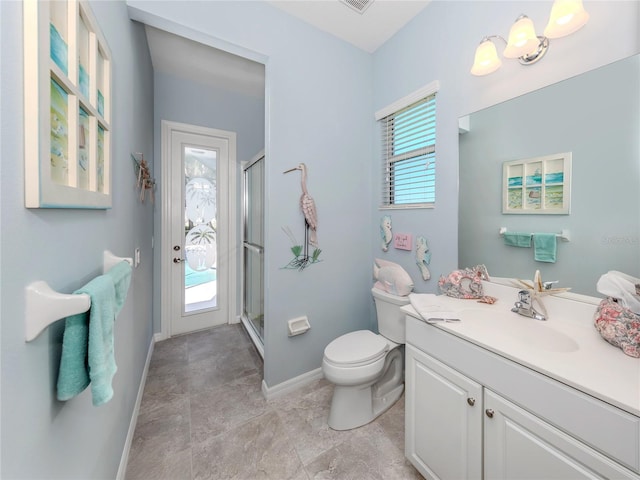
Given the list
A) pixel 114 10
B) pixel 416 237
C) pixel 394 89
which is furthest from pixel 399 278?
pixel 114 10

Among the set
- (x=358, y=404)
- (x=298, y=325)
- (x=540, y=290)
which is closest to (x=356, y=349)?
(x=358, y=404)

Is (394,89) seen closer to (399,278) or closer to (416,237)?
(416,237)

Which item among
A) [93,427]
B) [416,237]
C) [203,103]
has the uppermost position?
[203,103]

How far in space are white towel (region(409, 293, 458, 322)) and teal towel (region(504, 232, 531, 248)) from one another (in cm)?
48

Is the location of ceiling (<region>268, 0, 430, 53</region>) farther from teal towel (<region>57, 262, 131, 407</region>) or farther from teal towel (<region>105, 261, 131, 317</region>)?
teal towel (<region>57, 262, 131, 407</region>)

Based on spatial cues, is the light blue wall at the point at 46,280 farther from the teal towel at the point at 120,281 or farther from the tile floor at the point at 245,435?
the tile floor at the point at 245,435

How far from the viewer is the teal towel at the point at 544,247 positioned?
1209 mm

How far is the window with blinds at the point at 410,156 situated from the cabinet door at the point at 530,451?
4.09ft

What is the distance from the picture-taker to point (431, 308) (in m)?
1.25

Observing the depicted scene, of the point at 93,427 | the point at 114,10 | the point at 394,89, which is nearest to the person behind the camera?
the point at 93,427

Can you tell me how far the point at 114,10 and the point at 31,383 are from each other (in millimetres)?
1547

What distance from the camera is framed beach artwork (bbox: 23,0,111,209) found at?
0.51m

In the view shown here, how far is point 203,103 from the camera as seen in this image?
280cm

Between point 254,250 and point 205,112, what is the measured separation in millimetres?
1684
